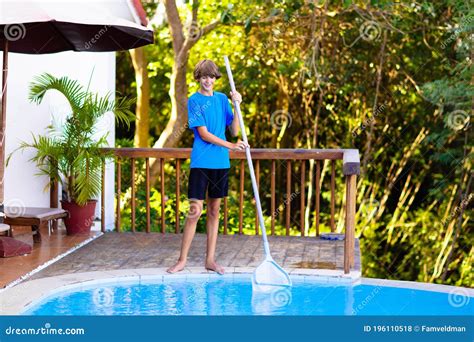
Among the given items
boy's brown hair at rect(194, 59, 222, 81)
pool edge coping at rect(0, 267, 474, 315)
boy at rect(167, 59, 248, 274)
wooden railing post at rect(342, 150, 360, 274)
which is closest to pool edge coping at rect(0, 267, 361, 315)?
pool edge coping at rect(0, 267, 474, 315)

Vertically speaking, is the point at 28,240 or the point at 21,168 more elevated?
the point at 21,168

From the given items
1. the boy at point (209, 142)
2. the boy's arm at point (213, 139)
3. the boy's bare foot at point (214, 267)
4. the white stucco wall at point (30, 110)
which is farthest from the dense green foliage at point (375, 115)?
the boy's arm at point (213, 139)

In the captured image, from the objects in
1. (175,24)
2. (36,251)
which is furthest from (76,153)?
(175,24)

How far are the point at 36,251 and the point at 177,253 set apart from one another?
106 cm

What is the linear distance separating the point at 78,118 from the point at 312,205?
19.3 feet

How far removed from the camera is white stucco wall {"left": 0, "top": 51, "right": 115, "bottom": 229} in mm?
8133

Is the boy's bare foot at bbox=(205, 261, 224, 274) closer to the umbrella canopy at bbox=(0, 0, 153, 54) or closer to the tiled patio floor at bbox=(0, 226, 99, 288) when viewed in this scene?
the tiled patio floor at bbox=(0, 226, 99, 288)

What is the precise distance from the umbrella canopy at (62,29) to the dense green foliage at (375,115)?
155 inches

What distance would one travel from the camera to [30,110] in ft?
27.3

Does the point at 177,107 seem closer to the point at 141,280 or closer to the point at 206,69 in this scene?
the point at 141,280
